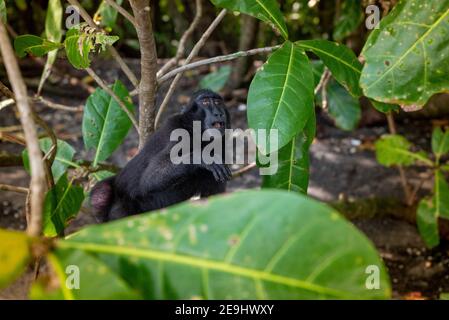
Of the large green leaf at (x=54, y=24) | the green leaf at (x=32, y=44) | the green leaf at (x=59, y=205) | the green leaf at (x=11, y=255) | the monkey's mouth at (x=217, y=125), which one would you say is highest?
the large green leaf at (x=54, y=24)

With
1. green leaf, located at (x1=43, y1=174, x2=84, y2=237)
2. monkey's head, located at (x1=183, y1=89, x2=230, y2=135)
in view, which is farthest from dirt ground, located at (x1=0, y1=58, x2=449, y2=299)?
monkey's head, located at (x1=183, y1=89, x2=230, y2=135)

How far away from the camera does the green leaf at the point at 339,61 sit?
197cm

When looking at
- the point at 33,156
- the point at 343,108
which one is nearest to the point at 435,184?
the point at 343,108

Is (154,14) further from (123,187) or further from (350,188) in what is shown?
(123,187)

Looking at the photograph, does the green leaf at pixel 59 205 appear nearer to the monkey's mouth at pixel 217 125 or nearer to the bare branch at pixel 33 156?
the monkey's mouth at pixel 217 125

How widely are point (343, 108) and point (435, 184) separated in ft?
4.18

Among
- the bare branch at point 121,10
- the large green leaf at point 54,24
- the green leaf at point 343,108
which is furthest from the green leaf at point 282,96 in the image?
the green leaf at point 343,108

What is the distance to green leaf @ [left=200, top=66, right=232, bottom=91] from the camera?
556 centimetres

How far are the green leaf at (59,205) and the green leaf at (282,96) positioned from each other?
85cm

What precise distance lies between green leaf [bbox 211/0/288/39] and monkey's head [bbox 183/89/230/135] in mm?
1012

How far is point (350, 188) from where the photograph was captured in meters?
4.88

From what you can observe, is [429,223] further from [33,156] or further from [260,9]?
[33,156]

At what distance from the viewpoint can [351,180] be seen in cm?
498
